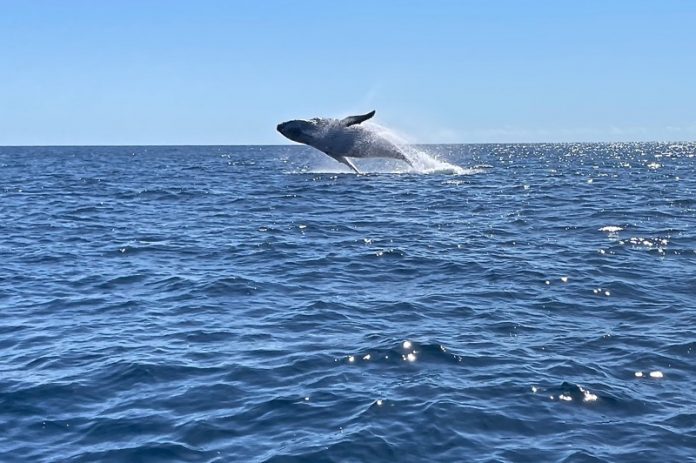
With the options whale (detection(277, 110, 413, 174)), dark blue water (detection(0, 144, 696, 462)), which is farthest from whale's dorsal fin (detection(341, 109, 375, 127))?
dark blue water (detection(0, 144, 696, 462))

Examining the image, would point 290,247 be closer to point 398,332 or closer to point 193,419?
point 398,332

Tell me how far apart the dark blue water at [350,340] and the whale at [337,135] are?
31.2 feet

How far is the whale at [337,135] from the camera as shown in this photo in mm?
34000

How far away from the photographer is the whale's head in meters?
34.0

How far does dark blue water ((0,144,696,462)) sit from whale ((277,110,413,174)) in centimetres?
950

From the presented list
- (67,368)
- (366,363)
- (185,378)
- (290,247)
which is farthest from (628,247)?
(67,368)

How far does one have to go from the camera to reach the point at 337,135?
34.3 metres

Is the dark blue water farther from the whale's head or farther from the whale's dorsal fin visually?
the whale's head

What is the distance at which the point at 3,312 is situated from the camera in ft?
47.4

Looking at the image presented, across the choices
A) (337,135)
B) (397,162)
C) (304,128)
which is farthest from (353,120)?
(397,162)

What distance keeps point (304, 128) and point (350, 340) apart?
2286cm

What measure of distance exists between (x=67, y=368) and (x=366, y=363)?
4875 mm

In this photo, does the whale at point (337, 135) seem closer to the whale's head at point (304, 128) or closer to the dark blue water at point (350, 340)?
the whale's head at point (304, 128)

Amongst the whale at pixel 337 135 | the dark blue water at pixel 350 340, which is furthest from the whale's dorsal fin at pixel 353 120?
the dark blue water at pixel 350 340
